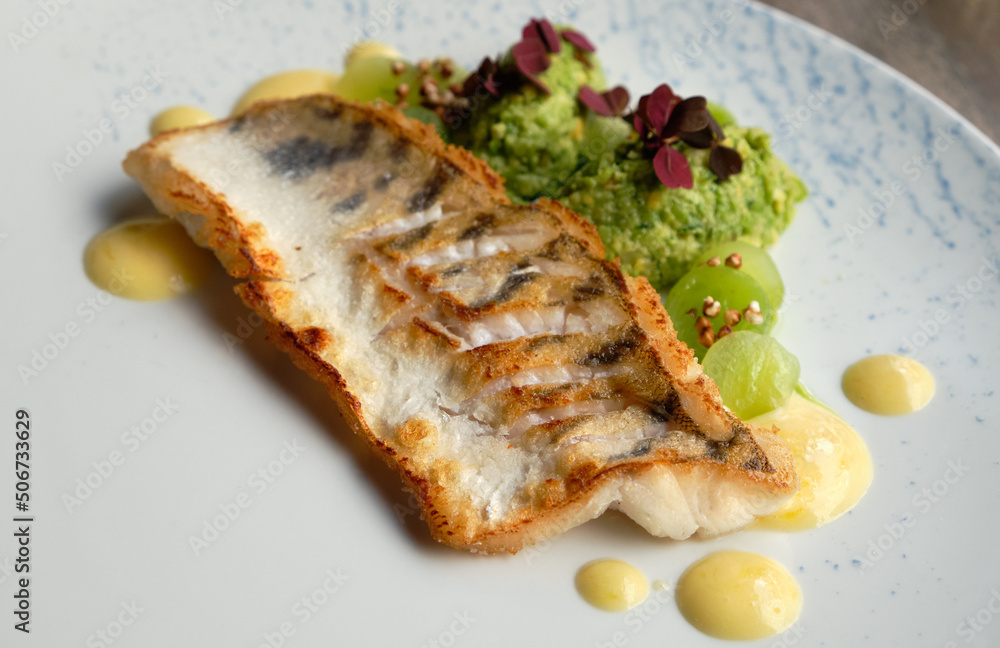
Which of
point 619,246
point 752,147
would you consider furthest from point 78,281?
point 752,147

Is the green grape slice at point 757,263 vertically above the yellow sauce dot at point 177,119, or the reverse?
the green grape slice at point 757,263

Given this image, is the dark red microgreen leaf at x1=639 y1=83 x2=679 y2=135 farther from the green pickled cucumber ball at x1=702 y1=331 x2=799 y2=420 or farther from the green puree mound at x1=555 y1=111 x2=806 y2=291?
the green pickled cucumber ball at x1=702 y1=331 x2=799 y2=420

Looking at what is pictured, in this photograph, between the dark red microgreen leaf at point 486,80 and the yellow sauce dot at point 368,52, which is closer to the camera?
the dark red microgreen leaf at point 486,80
